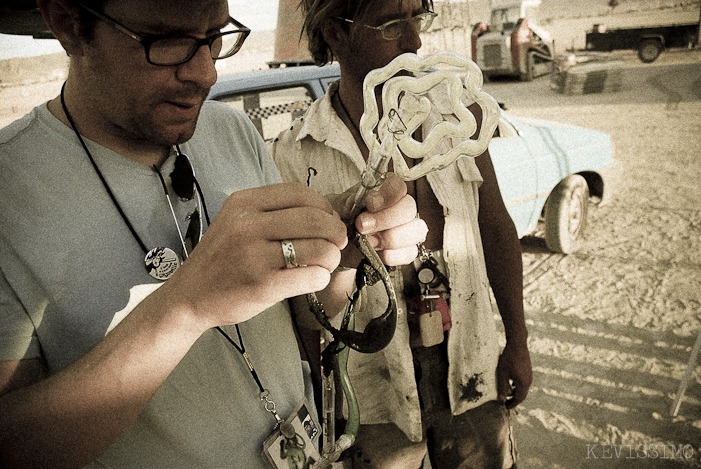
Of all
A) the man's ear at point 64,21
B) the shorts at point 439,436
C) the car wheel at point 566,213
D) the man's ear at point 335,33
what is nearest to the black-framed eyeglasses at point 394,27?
the man's ear at point 335,33

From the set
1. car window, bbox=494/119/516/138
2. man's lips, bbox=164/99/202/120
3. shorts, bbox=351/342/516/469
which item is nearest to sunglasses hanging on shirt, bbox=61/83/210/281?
man's lips, bbox=164/99/202/120

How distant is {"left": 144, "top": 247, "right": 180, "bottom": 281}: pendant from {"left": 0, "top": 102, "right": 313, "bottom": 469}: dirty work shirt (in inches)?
0.7

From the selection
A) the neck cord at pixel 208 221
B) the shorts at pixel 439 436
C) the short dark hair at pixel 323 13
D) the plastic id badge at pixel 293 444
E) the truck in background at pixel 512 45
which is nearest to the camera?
the neck cord at pixel 208 221

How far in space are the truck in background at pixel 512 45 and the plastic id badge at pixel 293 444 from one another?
1707cm

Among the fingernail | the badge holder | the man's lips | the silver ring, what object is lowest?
the badge holder

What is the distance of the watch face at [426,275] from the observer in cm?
175

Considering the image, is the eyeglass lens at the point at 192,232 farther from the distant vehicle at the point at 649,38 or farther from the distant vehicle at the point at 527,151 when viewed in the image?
the distant vehicle at the point at 649,38

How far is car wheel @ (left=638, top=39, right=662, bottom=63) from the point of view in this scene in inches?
656

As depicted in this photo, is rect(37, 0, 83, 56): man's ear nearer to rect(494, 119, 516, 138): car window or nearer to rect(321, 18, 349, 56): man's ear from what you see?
rect(321, 18, 349, 56): man's ear

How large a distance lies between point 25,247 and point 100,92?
0.36 meters

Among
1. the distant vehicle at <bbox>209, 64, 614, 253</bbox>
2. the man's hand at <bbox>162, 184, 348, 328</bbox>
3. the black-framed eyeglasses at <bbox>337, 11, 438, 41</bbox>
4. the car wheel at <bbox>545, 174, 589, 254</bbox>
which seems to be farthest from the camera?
the car wheel at <bbox>545, 174, 589, 254</bbox>

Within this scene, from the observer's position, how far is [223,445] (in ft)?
3.48

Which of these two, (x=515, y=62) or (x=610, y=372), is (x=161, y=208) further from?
(x=515, y=62)

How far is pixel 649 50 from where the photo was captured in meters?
16.8
